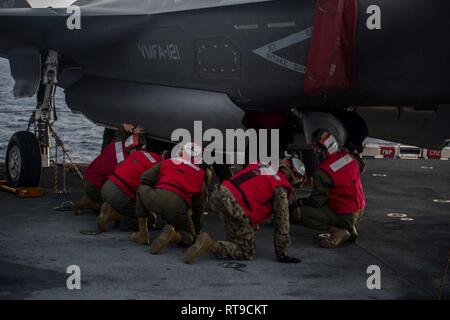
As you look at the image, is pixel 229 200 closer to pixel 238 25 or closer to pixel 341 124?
pixel 238 25

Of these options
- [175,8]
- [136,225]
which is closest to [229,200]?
[136,225]

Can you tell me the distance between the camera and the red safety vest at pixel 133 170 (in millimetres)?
7934

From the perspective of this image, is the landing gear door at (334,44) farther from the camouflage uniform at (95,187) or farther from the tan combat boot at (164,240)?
the camouflage uniform at (95,187)

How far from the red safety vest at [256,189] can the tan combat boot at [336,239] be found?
1107 millimetres

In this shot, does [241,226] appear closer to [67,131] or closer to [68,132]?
[68,132]

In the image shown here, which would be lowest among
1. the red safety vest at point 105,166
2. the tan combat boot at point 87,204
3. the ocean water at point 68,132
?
the ocean water at point 68,132

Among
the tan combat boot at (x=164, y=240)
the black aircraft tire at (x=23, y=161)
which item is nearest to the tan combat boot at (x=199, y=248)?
the tan combat boot at (x=164, y=240)

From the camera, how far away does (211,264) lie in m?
6.63

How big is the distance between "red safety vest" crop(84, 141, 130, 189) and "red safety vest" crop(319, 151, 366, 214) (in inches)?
108

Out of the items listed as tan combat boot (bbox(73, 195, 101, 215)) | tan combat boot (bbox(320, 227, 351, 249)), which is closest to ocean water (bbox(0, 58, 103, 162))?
tan combat boot (bbox(73, 195, 101, 215))

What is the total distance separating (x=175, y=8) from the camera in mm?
9102

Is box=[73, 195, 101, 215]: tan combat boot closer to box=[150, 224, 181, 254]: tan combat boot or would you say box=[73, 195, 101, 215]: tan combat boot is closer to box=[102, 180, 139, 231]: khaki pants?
box=[102, 180, 139, 231]: khaki pants

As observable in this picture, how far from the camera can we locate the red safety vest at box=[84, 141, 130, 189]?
28.5 ft

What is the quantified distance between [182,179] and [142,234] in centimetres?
87
